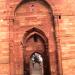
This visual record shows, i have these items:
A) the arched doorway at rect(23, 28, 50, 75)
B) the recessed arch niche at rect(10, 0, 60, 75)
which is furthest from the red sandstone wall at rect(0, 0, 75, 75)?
the arched doorway at rect(23, 28, 50, 75)

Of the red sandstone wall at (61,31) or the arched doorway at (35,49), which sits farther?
the arched doorway at (35,49)

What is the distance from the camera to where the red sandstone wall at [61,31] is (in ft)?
42.4

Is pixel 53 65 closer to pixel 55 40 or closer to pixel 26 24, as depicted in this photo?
pixel 55 40

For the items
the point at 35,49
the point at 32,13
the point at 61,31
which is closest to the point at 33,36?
the point at 35,49

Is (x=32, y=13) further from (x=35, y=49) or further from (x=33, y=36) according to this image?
(x=35, y=49)

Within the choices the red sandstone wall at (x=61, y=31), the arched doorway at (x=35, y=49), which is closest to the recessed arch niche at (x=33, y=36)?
the arched doorway at (x=35, y=49)

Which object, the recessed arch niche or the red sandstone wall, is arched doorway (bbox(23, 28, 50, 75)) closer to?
the recessed arch niche

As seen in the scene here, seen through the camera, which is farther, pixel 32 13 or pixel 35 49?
pixel 32 13

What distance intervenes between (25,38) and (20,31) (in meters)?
0.50

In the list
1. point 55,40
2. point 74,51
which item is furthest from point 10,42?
point 74,51

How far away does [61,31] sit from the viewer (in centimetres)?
1352

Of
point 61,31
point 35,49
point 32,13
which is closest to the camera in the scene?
point 61,31

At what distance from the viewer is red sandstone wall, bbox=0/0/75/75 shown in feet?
42.4

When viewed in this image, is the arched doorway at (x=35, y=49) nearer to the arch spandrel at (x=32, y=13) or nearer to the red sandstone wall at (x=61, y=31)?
the arch spandrel at (x=32, y=13)
